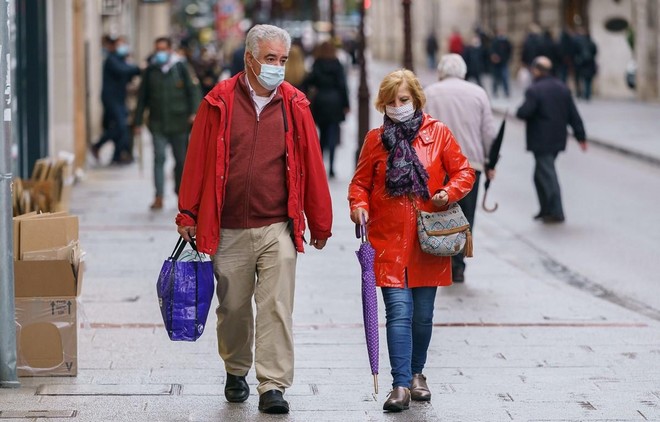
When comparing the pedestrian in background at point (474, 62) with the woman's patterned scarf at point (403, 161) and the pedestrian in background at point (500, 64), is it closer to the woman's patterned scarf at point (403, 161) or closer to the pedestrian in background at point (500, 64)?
the pedestrian in background at point (500, 64)

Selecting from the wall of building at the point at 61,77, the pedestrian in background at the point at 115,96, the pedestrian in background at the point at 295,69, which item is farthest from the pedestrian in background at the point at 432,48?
the wall of building at the point at 61,77

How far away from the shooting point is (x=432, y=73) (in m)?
53.1

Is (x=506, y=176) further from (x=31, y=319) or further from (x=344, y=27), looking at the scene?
(x=344, y=27)

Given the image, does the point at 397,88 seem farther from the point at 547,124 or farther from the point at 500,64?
the point at 500,64

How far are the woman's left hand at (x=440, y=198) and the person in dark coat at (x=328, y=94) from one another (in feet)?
37.6

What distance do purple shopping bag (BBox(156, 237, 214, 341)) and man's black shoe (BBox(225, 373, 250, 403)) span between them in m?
0.42

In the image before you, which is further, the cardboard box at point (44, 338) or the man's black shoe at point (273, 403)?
the cardboard box at point (44, 338)

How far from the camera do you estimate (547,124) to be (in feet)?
49.0

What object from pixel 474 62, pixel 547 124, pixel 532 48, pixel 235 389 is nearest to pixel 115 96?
pixel 547 124

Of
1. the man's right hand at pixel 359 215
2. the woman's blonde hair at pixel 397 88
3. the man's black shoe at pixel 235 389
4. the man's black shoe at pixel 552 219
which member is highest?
the woman's blonde hair at pixel 397 88

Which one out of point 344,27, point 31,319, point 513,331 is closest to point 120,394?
point 31,319

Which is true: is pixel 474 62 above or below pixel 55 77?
below

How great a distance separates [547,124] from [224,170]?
8720mm

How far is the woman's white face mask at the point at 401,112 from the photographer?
6875 millimetres
